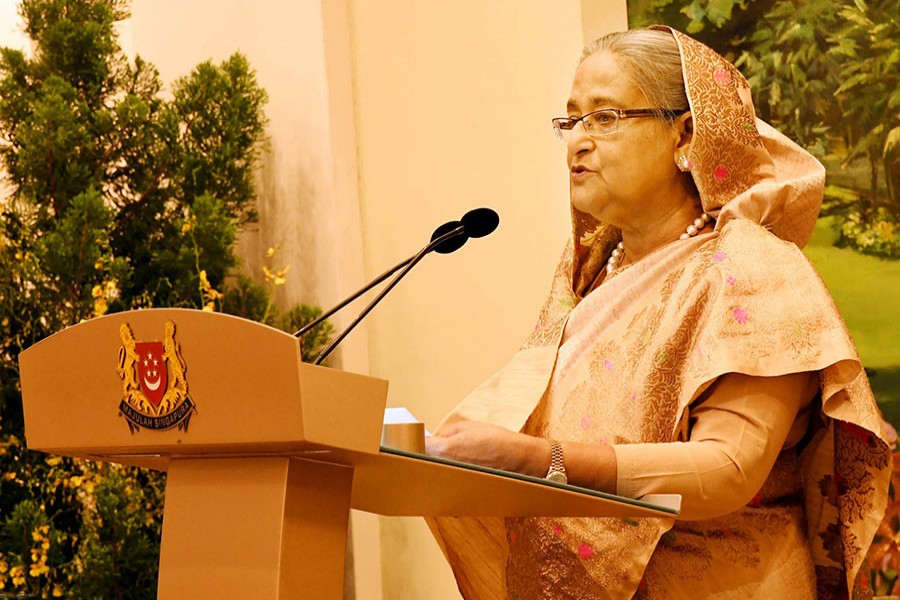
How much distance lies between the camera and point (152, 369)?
124 cm

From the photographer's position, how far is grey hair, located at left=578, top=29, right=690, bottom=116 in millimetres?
2172

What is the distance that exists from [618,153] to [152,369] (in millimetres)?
1161

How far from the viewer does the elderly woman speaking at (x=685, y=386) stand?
1.85 m

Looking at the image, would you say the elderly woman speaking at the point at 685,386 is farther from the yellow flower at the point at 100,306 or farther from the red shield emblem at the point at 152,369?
the yellow flower at the point at 100,306

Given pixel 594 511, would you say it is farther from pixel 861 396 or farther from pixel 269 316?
pixel 269 316

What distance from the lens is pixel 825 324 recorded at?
75.4 inches

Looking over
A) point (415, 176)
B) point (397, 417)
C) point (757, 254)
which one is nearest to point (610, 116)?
point (757, 254)

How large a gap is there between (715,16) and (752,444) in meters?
1.65

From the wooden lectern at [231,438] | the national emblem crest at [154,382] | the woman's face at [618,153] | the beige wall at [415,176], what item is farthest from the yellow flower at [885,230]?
the national emblem crest at [154,382]

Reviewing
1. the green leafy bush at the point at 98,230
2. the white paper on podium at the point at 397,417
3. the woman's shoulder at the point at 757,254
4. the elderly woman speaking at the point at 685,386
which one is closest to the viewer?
the white paper on podium at the point at 397,417

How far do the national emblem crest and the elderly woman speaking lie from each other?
1.58 ft

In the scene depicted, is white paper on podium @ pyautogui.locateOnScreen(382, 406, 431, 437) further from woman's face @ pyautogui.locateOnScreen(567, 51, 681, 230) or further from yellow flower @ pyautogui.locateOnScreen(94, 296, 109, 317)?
yellow flower @ pyautogui.locateOnScreen(94, 296, 109, 317)

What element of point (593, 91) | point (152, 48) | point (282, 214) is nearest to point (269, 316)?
point (282, 214)

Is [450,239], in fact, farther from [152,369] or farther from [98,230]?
[98,230]
